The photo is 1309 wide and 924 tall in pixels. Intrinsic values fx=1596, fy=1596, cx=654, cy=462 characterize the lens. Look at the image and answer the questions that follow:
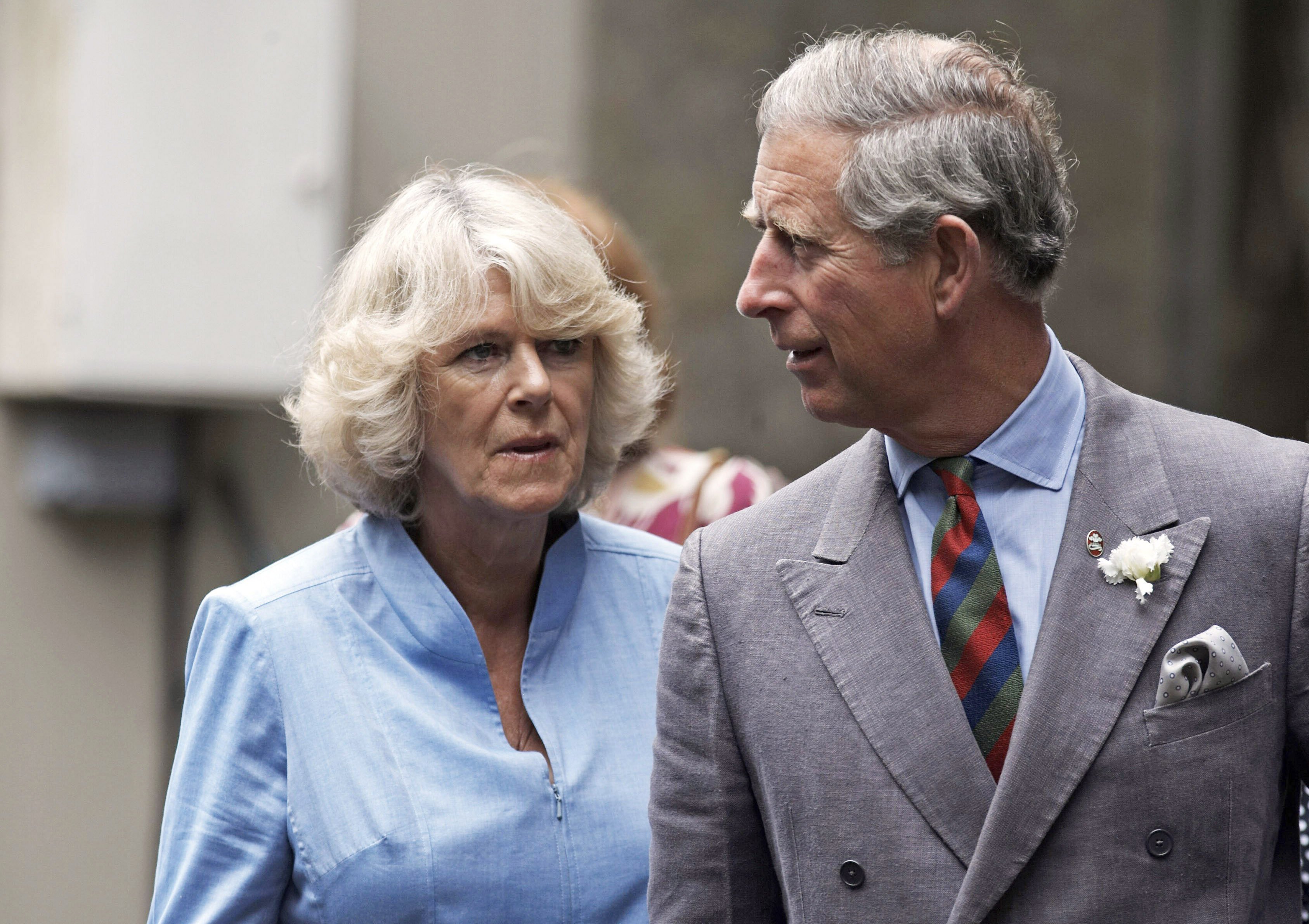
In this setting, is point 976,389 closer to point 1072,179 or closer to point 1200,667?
point 1200,667

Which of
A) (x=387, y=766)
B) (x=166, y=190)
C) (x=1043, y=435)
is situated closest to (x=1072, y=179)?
(x=166, y=190)

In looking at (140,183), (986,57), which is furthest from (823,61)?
(140,183)

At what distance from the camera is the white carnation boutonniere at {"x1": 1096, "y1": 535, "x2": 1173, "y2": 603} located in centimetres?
197

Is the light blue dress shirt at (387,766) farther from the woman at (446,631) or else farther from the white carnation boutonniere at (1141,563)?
the white carnation boutonniere at (1141,563)

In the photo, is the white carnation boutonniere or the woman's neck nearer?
the white carnation boutonniere

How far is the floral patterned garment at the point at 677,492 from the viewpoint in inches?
140

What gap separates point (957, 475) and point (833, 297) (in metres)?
0.29

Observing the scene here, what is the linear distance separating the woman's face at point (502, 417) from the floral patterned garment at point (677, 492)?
0.79 m

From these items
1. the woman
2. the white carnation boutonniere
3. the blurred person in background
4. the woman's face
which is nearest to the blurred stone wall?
the blurred person in background

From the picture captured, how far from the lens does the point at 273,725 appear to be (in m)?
2.57

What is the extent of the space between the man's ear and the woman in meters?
0.82

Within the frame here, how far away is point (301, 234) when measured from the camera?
4.86 m

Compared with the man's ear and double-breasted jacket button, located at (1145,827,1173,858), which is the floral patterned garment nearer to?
the man's ear

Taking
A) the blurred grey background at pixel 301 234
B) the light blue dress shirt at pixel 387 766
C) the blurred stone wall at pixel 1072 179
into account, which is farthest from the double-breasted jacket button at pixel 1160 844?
the blurred stone wall at pixel 1072 179
